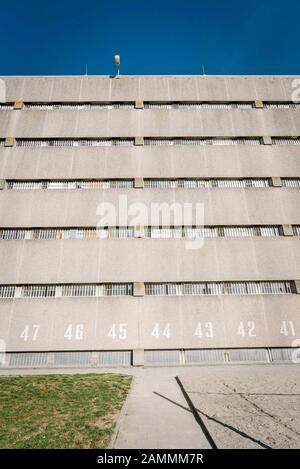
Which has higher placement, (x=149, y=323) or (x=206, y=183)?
(x=206, y=183)

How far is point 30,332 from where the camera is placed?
1536 centimetres

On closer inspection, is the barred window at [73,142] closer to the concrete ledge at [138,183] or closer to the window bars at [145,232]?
the concrete ledge at [138,183]

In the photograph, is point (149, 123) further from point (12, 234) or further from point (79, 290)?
point (79, 290)

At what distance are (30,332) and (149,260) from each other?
322 inches

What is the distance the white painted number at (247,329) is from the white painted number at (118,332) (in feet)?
22.2

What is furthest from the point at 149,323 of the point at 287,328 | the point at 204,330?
the point at 287,328

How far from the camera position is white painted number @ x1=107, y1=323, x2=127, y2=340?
1543 centimetres

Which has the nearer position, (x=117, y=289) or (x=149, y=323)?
(x=149, y=323)

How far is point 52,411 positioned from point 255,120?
22.4 metres

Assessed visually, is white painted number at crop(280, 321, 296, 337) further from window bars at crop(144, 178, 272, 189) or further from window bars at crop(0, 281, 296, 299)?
window bars at crop(144, 178, 272, 189)

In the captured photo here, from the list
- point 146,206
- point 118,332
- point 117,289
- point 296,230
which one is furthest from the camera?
point 146,206

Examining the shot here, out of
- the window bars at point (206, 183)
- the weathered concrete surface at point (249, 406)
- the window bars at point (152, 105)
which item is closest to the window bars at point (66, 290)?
the weathered concrete surface at point (249, 406)

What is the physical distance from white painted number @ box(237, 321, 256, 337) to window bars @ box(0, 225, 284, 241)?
5.59 m

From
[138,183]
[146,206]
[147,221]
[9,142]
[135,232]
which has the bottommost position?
[135,232]
